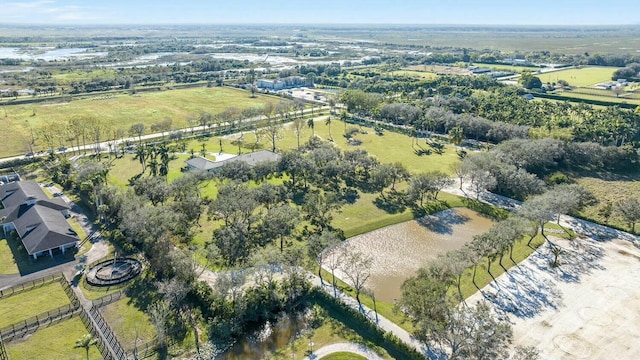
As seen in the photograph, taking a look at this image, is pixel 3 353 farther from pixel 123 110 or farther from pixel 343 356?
pixel 123 110

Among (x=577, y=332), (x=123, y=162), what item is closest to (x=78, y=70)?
(x=123, y=162)

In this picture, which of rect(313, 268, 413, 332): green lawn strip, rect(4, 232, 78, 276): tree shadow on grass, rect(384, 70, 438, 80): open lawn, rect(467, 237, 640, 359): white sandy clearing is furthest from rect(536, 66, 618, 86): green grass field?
rect(4, 232, 78, 276): tree shadow on grass

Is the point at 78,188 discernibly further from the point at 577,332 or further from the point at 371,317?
the point at 577,332

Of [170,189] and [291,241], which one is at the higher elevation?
[170,189]

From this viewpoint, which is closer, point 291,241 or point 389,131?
point 291,241

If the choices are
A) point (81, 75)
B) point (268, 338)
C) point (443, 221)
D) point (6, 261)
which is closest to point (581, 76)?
point (443, 221)

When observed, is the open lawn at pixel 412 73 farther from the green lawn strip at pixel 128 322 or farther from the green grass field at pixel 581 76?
the green lawn strip at pixel 128 322

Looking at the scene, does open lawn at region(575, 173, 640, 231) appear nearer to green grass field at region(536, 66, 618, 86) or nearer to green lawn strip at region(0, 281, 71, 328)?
green lawn strip at region(0, 281, 71, 328)

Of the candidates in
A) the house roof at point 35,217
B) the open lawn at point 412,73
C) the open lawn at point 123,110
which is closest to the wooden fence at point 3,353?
the house roof at point 35,217
